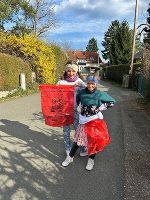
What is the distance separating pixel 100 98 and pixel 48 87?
1004 millimetres

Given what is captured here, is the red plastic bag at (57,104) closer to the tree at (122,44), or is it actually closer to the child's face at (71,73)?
the child's face at (71,73)

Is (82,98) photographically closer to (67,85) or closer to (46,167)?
(67,85)

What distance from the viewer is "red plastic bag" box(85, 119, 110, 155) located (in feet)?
18.7

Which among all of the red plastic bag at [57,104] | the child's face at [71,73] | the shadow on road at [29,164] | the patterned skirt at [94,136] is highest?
the child's face at [71,73]

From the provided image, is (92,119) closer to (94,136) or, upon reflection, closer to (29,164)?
(94,136)

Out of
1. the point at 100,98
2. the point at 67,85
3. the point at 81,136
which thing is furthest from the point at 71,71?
the point at 81,136

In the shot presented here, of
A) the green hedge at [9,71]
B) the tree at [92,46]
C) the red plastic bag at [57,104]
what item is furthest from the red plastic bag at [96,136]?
the tree at [92,46]

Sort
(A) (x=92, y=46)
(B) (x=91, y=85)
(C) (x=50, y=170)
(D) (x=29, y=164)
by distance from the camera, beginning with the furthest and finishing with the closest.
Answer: (A) (x=92, y=46)
(D) (x=29, y=164)
(B) (x=91, y=85)
(C) (x=50, y=170)

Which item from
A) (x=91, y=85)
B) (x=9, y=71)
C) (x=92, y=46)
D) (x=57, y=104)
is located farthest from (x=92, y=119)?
(x=92, y=46)

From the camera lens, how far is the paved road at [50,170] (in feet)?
15.1

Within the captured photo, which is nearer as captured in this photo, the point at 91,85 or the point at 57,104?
the point at 91,85

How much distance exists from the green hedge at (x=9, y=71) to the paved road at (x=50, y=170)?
987 cm

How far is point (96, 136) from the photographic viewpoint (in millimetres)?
5684

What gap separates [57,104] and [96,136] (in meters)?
0.96
